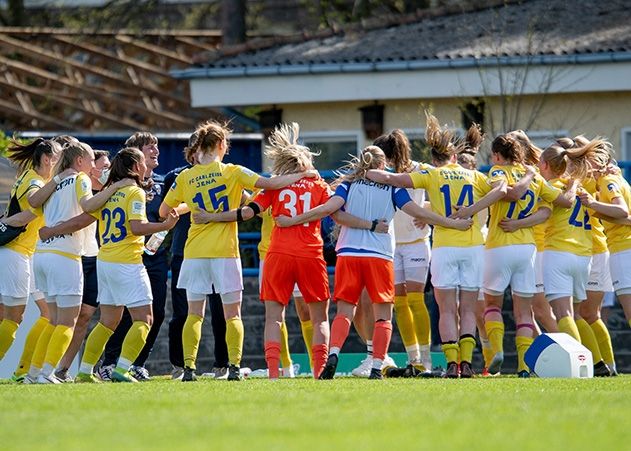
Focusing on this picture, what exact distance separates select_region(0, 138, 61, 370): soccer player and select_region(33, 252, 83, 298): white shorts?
1.79ft

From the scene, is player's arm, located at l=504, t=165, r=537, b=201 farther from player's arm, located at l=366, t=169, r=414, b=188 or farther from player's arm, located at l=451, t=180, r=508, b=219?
player's arm, located at l=366, t=169, r=414, b=188

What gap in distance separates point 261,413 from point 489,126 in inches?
518

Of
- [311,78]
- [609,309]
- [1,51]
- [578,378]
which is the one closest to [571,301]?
[578,378]

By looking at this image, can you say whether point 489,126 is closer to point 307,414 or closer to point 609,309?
point 609,309

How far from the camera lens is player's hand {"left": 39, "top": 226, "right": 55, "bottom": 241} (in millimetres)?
12797

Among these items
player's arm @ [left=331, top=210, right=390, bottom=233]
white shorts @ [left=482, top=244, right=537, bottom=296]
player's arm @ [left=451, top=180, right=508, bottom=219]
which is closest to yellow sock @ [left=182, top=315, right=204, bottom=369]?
player's arm @ [left=331, top=210, right=390, bottom=233]

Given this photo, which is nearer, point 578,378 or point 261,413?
point 261,413

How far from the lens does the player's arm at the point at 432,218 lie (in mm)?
12758

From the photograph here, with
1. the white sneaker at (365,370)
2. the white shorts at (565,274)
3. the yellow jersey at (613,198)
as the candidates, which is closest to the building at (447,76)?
the yellow jersey at (613,198)

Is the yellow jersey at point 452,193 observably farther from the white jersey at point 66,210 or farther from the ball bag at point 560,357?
the white jersey at point 66,210

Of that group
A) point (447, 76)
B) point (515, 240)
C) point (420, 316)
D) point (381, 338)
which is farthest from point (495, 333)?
point (447, 76)

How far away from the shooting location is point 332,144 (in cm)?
2400

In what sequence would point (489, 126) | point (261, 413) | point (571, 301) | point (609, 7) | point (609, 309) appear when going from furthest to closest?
point (609, 7) → point (489, 126) → point (609, 309) → point (571, 301) → point (261, 413)

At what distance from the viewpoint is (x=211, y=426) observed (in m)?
8.99
